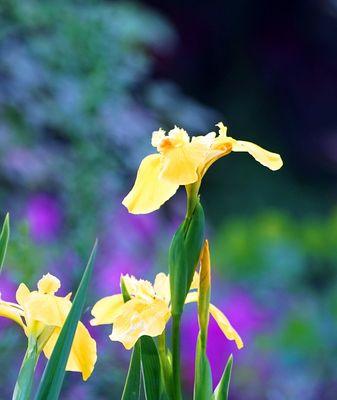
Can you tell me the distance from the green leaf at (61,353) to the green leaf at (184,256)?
0.06 meters

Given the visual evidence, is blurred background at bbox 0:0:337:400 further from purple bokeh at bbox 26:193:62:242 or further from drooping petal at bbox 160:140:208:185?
drooping petal at bbox 160:140:208:185

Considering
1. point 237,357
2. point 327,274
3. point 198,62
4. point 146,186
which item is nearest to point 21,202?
point 237,357

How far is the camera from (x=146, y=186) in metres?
0.73

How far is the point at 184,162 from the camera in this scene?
726 mm

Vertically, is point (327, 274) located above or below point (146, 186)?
above

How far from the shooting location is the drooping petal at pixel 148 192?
714 mm

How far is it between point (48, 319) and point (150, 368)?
77 mm

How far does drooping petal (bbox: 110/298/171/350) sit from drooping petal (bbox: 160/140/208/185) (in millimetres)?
88

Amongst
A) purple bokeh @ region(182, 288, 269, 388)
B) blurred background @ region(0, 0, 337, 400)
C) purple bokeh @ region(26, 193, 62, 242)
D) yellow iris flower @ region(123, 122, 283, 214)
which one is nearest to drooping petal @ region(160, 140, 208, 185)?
yellow iris flower @ region(123, 122, 283, 214)

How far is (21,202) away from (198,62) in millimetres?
3291

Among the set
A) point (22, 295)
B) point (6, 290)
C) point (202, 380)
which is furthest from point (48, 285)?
point (6, 290)

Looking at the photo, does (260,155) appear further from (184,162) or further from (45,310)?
(45,310)

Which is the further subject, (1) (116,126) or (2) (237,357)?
(2) (237,357)

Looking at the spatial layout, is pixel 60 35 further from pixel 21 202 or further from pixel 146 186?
pixel 146 186
